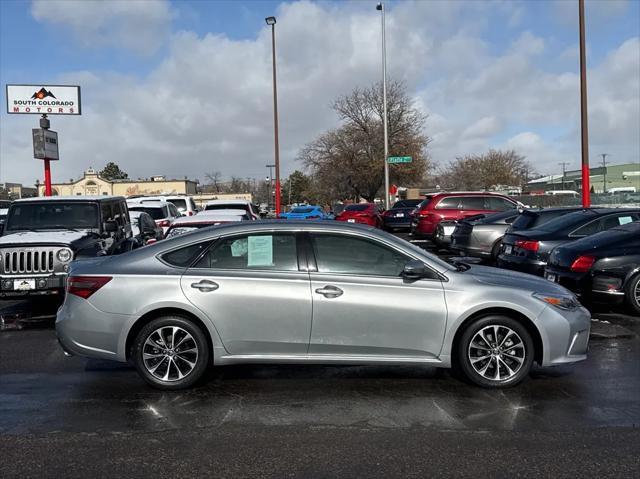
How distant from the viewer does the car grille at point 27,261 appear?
976 centimetres

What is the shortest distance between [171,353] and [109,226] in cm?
635

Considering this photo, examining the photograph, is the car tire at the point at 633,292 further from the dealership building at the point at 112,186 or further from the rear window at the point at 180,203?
the dealership building at the point at 112,186

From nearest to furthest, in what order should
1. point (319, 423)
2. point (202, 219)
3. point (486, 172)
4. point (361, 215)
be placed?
1. point (319, 423)
2. point (202, 219)
3. point (361, 215)
4. point (486, 172)

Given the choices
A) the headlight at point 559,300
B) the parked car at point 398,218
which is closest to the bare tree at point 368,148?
the parked car at point 398,218

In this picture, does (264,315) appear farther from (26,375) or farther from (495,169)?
(495,169)

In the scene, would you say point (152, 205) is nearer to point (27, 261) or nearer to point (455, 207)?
point (455, 207)

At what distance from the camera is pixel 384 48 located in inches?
1421

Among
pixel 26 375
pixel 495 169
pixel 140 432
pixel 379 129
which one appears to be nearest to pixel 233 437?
pixel 140 432

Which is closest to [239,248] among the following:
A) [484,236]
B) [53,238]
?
[53,238]


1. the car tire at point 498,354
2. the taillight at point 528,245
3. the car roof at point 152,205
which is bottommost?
the car tire at point 498,354

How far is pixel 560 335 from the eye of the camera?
5.79m

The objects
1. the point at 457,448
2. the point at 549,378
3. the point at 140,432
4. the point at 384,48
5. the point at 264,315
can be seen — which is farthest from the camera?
the point at 384,48

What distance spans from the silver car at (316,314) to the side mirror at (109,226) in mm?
5721

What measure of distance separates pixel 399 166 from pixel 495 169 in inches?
1324
